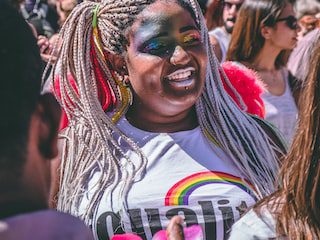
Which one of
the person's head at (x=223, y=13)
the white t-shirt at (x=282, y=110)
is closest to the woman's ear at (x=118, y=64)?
the white t-shirt at (x=282, y=110)

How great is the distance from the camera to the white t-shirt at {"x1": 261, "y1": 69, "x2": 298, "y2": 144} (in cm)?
510

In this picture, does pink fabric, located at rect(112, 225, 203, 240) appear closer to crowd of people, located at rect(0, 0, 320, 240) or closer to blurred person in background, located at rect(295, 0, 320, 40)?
crowd of people, located at rect(0, 0, 320, 240)

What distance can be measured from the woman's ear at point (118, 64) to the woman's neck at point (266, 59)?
2321mm

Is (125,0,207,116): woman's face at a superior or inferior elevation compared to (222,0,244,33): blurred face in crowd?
superior

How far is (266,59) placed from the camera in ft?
17.6

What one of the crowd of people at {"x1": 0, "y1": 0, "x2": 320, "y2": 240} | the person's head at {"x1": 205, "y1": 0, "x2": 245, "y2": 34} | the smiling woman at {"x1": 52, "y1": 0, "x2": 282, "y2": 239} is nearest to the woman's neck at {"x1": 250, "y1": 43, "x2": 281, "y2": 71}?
the person's head at {"x1": 205, "y1": 0, "x2": 245, "y2": 34}

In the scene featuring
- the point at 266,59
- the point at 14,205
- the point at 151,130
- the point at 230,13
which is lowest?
the point at 266,59

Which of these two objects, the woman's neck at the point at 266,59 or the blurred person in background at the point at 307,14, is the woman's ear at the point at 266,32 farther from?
the blurred person in background at the point at 307,14

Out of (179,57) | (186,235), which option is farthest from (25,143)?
(179,57)

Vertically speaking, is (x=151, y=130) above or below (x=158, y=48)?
below

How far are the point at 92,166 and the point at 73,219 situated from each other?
1573 millimetres

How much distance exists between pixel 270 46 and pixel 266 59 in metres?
0.08

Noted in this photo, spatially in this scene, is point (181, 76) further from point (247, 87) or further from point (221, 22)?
point (221, 22)

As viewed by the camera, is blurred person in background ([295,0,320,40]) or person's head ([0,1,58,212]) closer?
person's head ([0,1,58,212])
